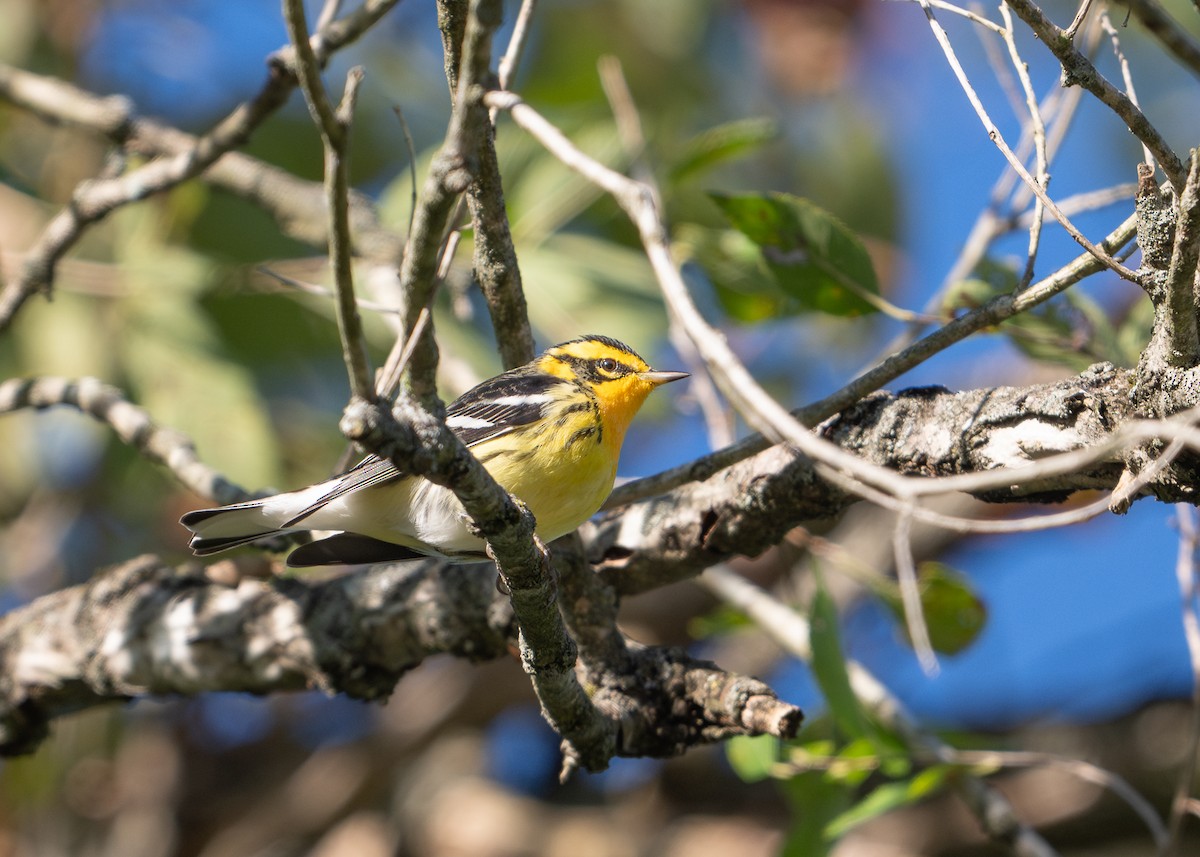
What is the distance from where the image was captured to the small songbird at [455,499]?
3.44m

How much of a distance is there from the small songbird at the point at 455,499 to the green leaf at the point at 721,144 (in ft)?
3.56

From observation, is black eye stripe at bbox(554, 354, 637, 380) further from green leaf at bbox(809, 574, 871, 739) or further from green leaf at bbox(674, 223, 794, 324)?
green leaf at bbox(809, 574, 871, 739)

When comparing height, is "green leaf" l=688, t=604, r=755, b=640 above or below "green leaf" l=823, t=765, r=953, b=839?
above

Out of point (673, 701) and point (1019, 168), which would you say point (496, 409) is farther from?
point (1019, 168)

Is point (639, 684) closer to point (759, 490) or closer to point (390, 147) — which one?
point (759, 490)

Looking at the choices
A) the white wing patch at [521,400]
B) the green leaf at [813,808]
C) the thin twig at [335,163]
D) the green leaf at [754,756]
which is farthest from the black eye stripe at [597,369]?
the thin twig at [335,163]

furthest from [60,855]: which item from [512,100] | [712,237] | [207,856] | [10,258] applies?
[512,100]

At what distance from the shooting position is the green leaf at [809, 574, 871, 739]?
11.5 feet

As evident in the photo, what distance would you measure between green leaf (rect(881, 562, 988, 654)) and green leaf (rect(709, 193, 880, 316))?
110 centimetres

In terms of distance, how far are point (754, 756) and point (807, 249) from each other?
161 centimetres

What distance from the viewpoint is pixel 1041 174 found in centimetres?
246

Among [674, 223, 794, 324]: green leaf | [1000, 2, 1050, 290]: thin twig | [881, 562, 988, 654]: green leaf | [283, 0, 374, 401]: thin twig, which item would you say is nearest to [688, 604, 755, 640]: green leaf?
[881, 562, 988, 654]: green leaf

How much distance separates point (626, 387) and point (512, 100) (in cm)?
234

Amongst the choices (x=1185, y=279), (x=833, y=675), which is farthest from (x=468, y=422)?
(x=1185, y=279)
